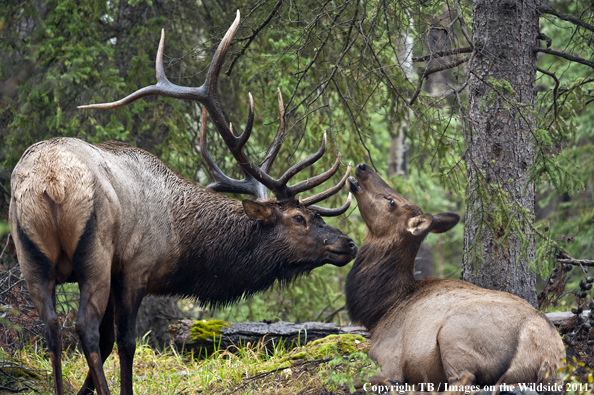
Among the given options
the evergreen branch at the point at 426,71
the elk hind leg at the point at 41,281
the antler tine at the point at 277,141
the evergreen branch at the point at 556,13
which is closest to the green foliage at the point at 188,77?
the antler tine at the point at 277,141

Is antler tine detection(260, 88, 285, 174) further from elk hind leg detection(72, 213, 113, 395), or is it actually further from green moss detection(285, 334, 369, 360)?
elk hind leg detection(72, 213, 113, 395)

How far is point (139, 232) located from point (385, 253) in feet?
7.35

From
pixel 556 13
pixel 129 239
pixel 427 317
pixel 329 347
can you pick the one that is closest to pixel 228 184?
pixel 129 239

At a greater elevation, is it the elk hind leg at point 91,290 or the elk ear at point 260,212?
the elk ear at point 260,212

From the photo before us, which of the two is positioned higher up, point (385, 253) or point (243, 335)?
point (385, 253)

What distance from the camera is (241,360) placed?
5.71m

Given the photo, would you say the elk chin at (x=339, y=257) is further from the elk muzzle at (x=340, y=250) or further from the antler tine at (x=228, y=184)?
the antler tine at (x=228, y=184)

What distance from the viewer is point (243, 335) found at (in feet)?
20.3

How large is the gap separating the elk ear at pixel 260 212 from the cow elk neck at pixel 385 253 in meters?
0.92

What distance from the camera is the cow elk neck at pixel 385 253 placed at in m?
5.12

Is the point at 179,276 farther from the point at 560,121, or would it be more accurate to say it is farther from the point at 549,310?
the point at 549,310

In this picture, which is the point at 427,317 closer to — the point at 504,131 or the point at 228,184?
the point at 504,131

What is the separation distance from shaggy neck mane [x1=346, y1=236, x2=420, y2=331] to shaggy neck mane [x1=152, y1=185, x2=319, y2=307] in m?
0.61

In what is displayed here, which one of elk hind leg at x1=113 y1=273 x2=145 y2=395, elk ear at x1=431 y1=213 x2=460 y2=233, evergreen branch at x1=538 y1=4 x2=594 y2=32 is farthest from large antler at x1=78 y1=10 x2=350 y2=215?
evergreen branch at x1=538 y1=4 x2=594 y2=32
